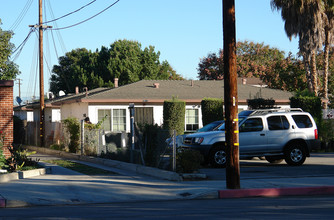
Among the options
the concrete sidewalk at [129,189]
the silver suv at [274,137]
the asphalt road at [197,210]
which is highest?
the silver suv at [274,137]

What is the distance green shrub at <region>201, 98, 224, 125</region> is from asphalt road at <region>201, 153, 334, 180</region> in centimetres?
838

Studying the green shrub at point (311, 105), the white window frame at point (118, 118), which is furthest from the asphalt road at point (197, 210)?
the white window frame at point (118, 118)

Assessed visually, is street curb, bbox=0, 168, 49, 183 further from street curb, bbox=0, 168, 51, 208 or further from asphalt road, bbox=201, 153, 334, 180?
asphalt road, bbox=201, 153, 334, 180

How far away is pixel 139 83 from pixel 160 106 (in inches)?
165

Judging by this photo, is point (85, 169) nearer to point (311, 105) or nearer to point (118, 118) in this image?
point (118, 118)

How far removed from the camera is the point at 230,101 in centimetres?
1262

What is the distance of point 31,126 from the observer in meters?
34.7

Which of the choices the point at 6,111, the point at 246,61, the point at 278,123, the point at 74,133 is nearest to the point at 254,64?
the point at 246,61

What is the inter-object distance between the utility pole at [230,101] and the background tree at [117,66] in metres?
51.1

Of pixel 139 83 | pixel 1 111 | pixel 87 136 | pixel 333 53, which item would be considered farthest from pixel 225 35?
pixel 333 53

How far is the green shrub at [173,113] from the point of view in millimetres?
29750

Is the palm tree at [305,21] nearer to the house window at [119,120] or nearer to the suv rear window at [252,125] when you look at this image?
the house window at [119,120]

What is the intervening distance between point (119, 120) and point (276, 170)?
15038mm

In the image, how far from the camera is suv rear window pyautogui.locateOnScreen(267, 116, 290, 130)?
1911 cm
